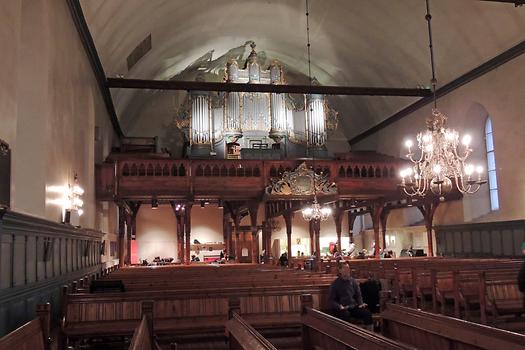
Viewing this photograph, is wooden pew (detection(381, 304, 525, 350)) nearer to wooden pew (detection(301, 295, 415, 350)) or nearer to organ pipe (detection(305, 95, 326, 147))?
wooden pew (detection(301, 295, 415, 350))

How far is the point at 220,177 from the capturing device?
17.3m

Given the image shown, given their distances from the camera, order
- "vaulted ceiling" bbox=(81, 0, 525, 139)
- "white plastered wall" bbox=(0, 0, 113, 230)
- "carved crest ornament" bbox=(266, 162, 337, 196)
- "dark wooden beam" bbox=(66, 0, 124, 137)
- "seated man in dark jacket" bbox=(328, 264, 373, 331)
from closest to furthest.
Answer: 1. "white plastered wall" bbox=(0, 0, 113, 230)
2. "seated man in dark jacket" bbox=(328, 264, 373, 331)
3. "dark wooden beam" bbox=(66, 0, 124, 137)
4. "vaulted ceiling" bbox=(81, 0, 525, 139)
5. "carved crest ornament" bbox=(266, 162, 337, 196)

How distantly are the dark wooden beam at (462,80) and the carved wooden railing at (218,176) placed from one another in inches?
109

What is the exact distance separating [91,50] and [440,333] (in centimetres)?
1192

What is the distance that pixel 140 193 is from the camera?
1655 cm

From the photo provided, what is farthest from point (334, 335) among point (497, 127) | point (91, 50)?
point (497, 127)

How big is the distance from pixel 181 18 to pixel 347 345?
52.6 ft

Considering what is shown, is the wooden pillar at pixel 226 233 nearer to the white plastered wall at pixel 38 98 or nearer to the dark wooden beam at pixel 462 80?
the dark wooden beam at pixel 462 80

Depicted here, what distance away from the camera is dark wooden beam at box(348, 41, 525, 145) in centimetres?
1495

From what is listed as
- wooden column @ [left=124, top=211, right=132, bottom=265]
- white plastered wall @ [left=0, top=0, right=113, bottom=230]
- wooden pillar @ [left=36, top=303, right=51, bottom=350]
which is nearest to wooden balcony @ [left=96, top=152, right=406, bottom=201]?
white plastered wall @ [left=0, top=0, right=113, bottom=230]

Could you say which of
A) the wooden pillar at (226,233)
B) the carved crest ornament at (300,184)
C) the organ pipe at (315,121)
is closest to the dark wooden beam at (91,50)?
the carved crest ornament at (300,184)

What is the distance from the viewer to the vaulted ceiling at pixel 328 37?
48.9 ft

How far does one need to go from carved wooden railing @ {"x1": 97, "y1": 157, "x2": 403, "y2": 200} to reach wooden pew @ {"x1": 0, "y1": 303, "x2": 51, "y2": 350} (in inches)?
443

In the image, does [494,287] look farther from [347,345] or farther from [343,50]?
[343,50]
